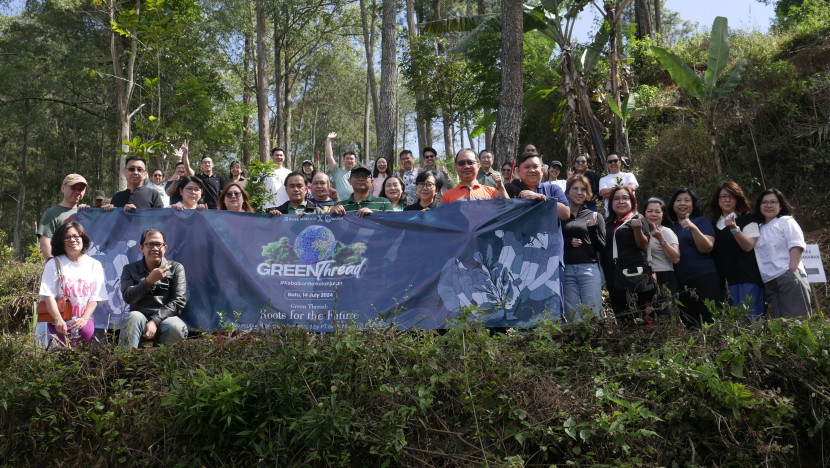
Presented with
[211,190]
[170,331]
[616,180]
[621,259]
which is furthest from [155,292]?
[616,180]

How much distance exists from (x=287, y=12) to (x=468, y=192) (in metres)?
22.6

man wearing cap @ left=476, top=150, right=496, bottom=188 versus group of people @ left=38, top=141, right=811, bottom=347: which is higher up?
man wearing cap @ left=476, top=150, right=496, bottom=188

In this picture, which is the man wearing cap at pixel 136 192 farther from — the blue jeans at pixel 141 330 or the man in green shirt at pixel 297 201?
the blue jeans at pixel 141 330

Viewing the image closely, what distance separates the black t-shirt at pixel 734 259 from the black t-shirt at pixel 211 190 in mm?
6145

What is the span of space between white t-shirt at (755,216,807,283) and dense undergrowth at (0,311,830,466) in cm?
130

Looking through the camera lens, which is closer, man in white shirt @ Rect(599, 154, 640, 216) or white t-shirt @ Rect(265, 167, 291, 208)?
white t-shirt @ Rect(265, 167, 291, 208)

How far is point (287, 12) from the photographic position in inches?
1031

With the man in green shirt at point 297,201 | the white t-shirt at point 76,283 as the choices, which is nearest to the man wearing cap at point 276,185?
the man in green shirt at point 297,201

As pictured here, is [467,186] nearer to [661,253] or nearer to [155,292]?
[661,253]

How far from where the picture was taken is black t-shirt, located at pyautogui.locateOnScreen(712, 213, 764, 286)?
570 centimetres

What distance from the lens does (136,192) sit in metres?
6.90

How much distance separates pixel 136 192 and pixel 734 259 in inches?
247

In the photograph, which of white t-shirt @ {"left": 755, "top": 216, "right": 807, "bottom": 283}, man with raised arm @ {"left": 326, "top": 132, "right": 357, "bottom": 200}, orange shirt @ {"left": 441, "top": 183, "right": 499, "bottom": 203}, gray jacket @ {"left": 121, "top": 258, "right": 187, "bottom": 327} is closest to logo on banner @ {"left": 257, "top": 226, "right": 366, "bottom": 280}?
gray jacket @ {"left": 121, "top": 258, "right": 187, "bottom": 327}

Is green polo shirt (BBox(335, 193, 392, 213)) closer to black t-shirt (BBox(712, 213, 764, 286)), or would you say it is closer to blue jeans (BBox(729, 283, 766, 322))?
black t-shirt (BBox(712, 213, 764, 286))
